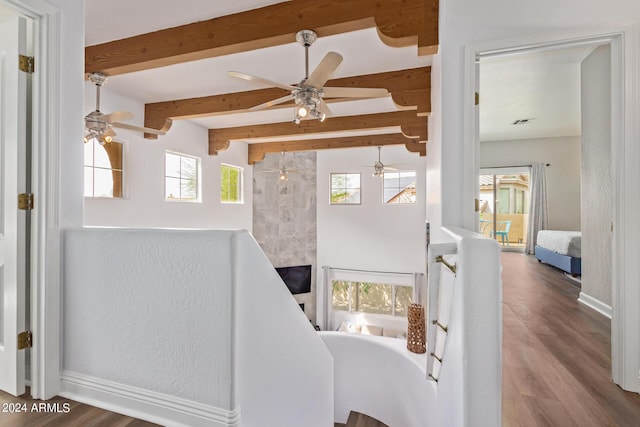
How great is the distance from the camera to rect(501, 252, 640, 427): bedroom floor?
1485mm

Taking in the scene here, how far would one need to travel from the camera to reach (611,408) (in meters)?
1.51

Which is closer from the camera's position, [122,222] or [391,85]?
[391,85]

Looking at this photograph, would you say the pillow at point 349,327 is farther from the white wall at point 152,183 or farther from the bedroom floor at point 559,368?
the bedroom floor at point 559,368

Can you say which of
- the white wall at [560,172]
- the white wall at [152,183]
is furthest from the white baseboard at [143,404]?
the white wall at [560,172]

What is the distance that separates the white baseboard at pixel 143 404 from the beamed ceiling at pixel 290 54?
2.46m

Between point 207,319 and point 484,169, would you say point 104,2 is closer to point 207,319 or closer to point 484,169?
point 207,319

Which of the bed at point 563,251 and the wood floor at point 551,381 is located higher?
the bed at point 563,251

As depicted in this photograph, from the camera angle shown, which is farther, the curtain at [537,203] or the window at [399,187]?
the window at [399,187]

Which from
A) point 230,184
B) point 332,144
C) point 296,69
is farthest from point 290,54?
point 230,184

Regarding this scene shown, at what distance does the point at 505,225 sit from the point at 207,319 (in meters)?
7.87

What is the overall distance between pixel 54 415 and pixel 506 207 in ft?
27.7

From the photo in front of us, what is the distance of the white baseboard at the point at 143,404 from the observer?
1.33 m

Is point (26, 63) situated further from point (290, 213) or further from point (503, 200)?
point (503, 200)

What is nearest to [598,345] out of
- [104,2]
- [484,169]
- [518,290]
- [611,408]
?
[611,408]
